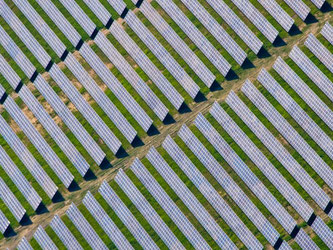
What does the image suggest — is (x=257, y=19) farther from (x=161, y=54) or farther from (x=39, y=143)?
(x=39, y=143)

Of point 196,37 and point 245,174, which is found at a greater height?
point 196,37

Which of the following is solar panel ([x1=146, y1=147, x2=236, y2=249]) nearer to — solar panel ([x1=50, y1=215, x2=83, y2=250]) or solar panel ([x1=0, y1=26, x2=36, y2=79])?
solar panel ([x1=50, y1=215, x2=83, y2=250])

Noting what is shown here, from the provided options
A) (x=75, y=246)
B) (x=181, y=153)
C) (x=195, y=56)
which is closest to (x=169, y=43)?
(x=195, y=56)

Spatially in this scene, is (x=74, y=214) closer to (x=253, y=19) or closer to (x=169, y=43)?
(x=169, y=43)

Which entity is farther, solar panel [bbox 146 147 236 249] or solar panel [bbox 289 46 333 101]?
solar panel [bbox 289 46 333 101]

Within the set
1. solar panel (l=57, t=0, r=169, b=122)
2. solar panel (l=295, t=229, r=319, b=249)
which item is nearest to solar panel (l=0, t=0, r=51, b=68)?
solar panel (l=57, t=0, r=169, b=122)

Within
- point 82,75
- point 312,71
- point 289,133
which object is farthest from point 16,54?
point 312,71
